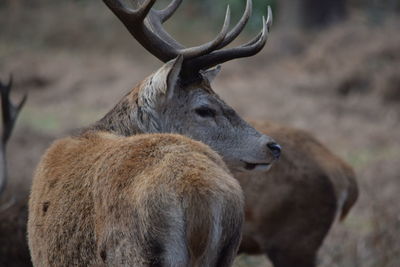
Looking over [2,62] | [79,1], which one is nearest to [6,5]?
[79,1]

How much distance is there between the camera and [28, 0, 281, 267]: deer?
11.9 feet

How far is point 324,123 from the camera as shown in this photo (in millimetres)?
14180

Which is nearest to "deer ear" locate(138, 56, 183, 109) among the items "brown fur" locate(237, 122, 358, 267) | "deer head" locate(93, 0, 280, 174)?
"deer head" locate(93, 0, 280, 174)

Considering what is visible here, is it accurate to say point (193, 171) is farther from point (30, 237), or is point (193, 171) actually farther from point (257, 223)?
point (257, 223)

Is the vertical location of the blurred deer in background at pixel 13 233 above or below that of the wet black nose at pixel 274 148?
below

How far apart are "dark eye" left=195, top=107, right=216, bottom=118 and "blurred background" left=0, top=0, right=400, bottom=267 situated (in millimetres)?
2300

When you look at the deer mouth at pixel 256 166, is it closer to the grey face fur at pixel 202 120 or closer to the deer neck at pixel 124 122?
the grey face fur at pixel 202 120

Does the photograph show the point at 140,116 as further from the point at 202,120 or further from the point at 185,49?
the point at 185,49

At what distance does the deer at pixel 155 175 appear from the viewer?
3.62m

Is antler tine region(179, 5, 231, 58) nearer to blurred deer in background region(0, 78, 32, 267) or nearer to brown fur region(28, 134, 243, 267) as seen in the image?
brown fur region(28, 134, 243, 267)

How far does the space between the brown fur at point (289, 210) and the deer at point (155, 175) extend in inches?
48.1

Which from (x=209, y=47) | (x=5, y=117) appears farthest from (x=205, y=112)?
(x=5, y=117)

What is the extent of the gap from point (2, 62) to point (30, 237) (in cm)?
1624

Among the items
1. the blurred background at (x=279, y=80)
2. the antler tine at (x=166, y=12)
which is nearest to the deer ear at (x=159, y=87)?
the antler tine at (x=166, y=12)
